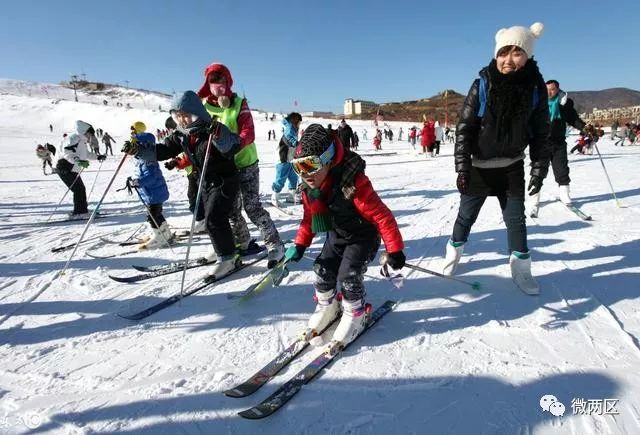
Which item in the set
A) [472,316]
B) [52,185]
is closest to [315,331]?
[472,316]

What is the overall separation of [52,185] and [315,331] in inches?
486

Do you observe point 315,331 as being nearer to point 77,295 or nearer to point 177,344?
point 177,344

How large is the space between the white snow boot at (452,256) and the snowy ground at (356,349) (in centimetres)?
23

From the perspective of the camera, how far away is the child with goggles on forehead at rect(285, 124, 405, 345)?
2.28m

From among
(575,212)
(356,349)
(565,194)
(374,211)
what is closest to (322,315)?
(356,349)

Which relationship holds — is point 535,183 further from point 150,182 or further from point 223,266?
point 150,182

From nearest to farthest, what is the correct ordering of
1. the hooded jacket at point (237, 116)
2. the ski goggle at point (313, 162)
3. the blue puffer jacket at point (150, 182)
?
the ski goggle at point (313, 162) → the hooded jacket at point (237, 116) → the blue puffer jacket at point (150, 182)

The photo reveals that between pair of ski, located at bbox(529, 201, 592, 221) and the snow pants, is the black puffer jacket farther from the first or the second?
pair of ski, located at bbox(529, 201, 592, 221)

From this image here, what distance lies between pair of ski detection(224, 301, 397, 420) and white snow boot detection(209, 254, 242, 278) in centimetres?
153

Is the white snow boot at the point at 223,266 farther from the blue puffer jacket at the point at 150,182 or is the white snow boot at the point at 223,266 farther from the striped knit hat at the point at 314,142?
the striped knit hat at the point at 314,142

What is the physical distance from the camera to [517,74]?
267cm

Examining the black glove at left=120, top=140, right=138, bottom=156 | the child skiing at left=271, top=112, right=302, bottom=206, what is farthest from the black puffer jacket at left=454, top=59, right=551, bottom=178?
the child skiing at left=271, top=112, right=302, bottom=206

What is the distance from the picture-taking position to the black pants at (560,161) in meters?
5.63

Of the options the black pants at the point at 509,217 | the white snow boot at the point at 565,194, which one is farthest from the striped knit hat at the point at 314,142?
the white snow boot at the point at 565,194
